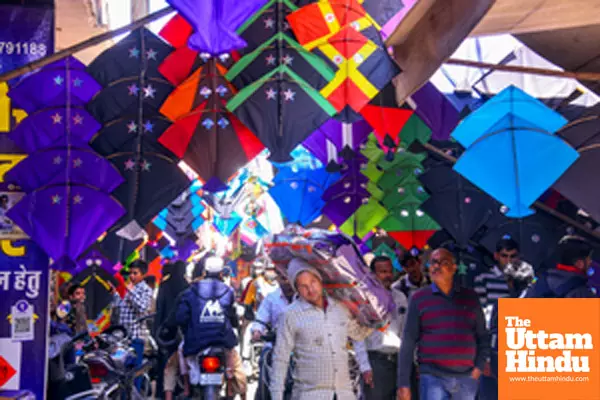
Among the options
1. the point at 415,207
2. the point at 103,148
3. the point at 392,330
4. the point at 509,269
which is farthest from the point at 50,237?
the point at 415,207

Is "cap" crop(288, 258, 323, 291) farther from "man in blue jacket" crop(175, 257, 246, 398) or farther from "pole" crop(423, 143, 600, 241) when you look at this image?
"pole" crop(423, 143, 600, 241)

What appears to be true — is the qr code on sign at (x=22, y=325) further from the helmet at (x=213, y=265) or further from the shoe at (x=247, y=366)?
the shoe at (x=247, y=366)

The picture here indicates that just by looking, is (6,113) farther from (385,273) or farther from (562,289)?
(562,289)

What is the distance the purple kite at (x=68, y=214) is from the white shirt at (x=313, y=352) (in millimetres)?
2598

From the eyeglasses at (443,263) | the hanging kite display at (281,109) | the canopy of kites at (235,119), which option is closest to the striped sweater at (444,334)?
the eyeglasses at (443,263)

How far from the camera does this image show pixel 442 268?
745 centimetres

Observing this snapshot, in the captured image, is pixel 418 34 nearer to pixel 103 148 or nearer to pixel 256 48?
pixel 256 48

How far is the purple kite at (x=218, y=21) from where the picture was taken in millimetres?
7230

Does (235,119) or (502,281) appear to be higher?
(235,119)

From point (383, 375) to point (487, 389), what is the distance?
3.55ft

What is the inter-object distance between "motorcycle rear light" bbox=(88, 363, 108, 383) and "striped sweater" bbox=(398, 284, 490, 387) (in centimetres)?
304

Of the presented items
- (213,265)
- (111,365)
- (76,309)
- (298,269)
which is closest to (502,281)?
(213,265)

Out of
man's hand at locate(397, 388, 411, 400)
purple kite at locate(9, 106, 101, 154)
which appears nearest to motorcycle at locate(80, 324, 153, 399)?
purple kite at locate(9, 106, 101, 154)

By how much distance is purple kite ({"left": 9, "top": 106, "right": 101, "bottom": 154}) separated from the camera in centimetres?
800
